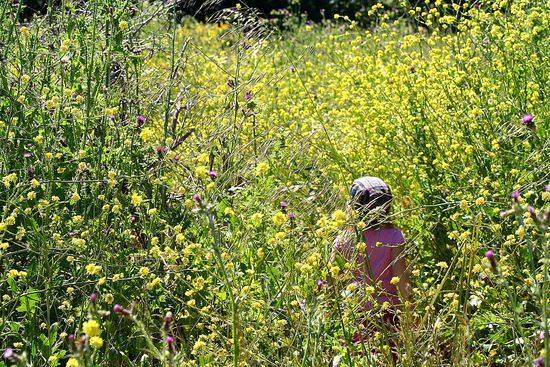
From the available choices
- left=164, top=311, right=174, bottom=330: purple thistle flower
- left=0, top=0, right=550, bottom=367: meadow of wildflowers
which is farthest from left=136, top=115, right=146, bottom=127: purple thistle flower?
left=164, top=311, right=174, bottom=330: purple thistle flower

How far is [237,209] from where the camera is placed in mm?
3312

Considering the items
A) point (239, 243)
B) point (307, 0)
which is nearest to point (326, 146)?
point (239, 243)

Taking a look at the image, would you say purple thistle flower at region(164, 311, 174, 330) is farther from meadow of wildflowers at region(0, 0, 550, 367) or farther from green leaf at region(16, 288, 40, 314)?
green leaf at region(16, 288, 40, 314)

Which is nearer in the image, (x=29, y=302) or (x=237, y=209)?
(x=29, y=302)

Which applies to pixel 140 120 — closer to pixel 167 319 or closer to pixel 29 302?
Answer: pixel 29 302

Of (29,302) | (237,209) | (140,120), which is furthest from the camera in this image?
(140,120)

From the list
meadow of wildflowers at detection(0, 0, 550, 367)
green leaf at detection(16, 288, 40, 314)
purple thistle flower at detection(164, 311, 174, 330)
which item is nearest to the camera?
purple thistle flower at detection(164, 311, 174, 330)

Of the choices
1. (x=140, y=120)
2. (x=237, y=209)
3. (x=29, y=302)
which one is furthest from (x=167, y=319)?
(x=140, y=120)

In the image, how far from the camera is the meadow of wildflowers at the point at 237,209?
2.78 meters

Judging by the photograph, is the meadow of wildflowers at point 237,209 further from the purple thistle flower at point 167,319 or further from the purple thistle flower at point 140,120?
the purple thistle flower at point 167,319

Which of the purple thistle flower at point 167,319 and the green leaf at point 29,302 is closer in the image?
the purple thistle flower at point 167,319

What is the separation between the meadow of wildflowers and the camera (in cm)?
278

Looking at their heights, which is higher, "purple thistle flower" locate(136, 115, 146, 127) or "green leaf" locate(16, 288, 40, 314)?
"purple thistle flower" locate(136, 115, 146, 127)

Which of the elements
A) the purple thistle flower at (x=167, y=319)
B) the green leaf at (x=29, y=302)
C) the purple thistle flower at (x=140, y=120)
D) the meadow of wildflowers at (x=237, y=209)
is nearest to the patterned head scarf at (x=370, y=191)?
the meadow of wildflowers at (x=237, y=209)
